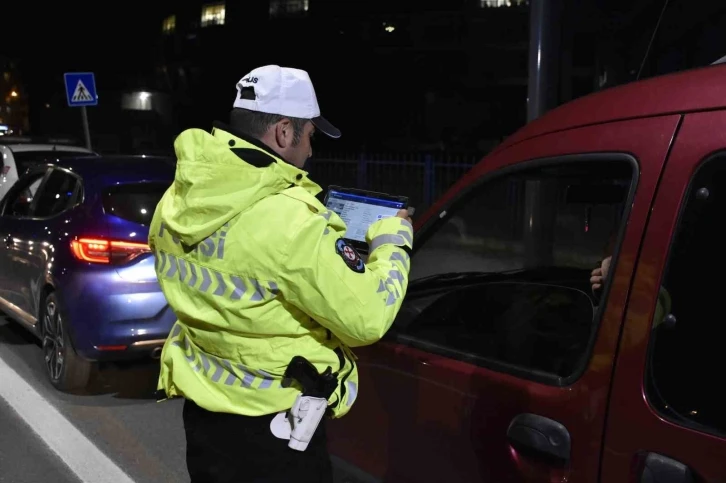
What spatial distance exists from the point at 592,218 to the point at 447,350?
0.86 m

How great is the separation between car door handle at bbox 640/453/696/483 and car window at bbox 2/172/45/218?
221 inches

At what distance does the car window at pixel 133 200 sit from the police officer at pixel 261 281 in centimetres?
323

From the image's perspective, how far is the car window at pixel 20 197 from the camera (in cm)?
614

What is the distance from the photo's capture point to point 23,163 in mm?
9117

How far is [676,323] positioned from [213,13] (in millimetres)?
41969

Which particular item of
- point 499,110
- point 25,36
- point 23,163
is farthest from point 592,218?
point 25,36

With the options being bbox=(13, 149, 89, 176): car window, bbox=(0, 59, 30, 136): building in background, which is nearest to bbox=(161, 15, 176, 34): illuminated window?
bbox=(0, 59, 30, 136): building in background

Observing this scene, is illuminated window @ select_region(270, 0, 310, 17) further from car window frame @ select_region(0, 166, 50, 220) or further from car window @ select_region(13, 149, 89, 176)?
car window frame @ select_region(0, 166, 50, 220)

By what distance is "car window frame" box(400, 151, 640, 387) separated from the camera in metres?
1.71

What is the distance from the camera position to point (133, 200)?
5141 mm

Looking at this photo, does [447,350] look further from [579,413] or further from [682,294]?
[682,294]

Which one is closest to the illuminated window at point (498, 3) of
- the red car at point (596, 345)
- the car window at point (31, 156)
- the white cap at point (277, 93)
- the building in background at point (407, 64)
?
the building in background at point (407, 64)

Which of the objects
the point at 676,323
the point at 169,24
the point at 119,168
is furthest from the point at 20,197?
the point at 169,24

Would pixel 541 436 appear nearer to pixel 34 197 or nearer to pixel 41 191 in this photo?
pixel 41 191
